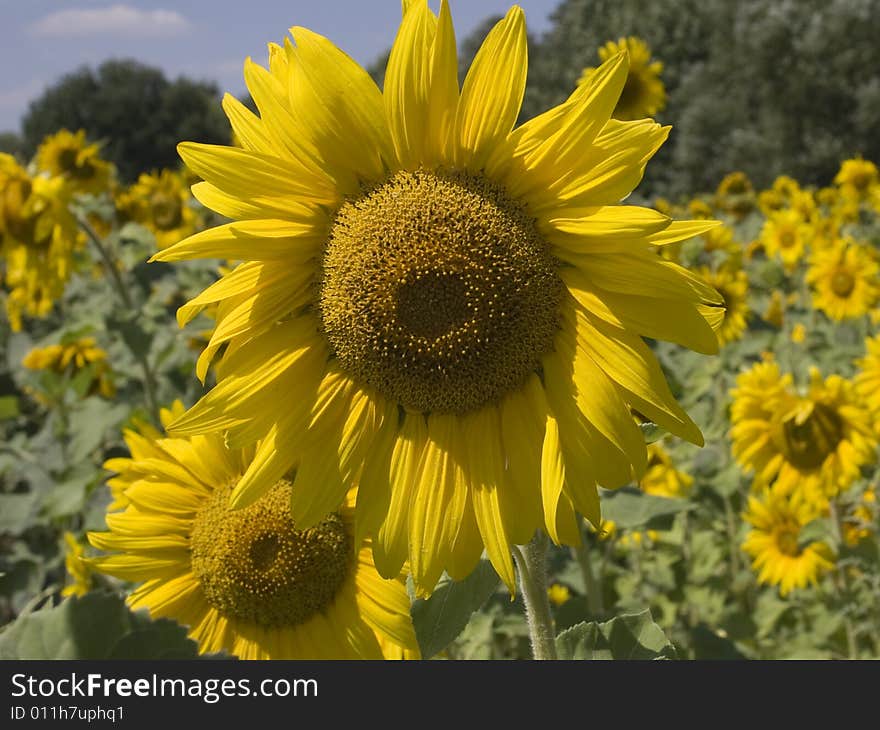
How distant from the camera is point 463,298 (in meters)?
1.52

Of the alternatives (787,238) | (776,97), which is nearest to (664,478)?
(787,238)

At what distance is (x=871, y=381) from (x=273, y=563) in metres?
2.57

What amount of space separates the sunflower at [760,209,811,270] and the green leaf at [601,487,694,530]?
5417mm

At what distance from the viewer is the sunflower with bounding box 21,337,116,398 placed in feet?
16.2

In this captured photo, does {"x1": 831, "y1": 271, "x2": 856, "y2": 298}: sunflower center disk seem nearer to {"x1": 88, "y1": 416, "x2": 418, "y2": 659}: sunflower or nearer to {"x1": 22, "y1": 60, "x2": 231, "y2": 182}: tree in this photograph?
{"x1": 88, "y1": 416, "x2": 418, "y2": 659}: sunflower

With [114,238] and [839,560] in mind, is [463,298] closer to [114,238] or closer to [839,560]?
[839,560]

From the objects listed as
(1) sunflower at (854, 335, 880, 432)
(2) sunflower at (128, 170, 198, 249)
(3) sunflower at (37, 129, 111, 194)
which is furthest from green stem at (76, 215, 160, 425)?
(1) sunflower at (854, 335, 880, 432)

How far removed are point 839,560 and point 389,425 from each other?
99.7 inches

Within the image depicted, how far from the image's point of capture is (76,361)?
A: 493 centimetres

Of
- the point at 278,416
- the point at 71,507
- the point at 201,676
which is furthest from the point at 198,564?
the point at 71,507

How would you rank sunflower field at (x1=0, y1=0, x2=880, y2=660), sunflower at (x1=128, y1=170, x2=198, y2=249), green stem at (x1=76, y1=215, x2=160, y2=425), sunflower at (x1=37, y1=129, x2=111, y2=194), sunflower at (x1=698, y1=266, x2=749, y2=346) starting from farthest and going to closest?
sunflower at (x1=128, y1=170, x2=198, y2=249)
sunflower at (x1=37, y1=129, x2=111, y2=194)
sunflower at (x1=698, y1=266, x2=749, y2=346)
green stem at (x1=76, y1=215, x2=160, y2=425)
sunflower field at (x1=0, y1=0, x2=880, y2=660)

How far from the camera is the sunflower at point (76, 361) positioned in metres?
4.93

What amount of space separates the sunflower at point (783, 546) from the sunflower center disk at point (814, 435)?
33 centimetres

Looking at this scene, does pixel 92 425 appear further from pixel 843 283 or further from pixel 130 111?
pixel 130 111
